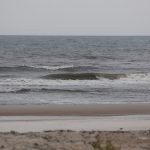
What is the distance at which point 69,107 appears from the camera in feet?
50.3

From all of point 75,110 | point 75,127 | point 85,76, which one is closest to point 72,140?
point 75,127

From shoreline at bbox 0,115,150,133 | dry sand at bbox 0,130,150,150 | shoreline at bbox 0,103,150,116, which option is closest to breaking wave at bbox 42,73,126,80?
shoreline at bbox 0,103,150,116

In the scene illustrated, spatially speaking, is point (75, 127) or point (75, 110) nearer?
point (75, 127)

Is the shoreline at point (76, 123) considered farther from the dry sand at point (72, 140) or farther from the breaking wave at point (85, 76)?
the breaking wave at point (85, 76)

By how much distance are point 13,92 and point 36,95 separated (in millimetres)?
1306

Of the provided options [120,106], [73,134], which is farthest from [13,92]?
[73,134]

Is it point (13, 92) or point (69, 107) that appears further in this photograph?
point (13, 92)

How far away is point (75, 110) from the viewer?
1470 cm

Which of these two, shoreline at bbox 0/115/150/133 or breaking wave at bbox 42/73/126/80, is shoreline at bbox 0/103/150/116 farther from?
breaking wave at bbox 42/73/126/80

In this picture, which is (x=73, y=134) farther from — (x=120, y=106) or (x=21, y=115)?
(x=120, y=106)

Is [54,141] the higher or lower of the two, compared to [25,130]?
lower

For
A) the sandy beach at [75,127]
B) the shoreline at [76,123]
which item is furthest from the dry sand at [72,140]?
the shoreline at [76,123]

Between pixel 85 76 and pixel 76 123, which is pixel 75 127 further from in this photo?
pixel 85 76

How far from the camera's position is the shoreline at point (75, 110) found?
557 inches
